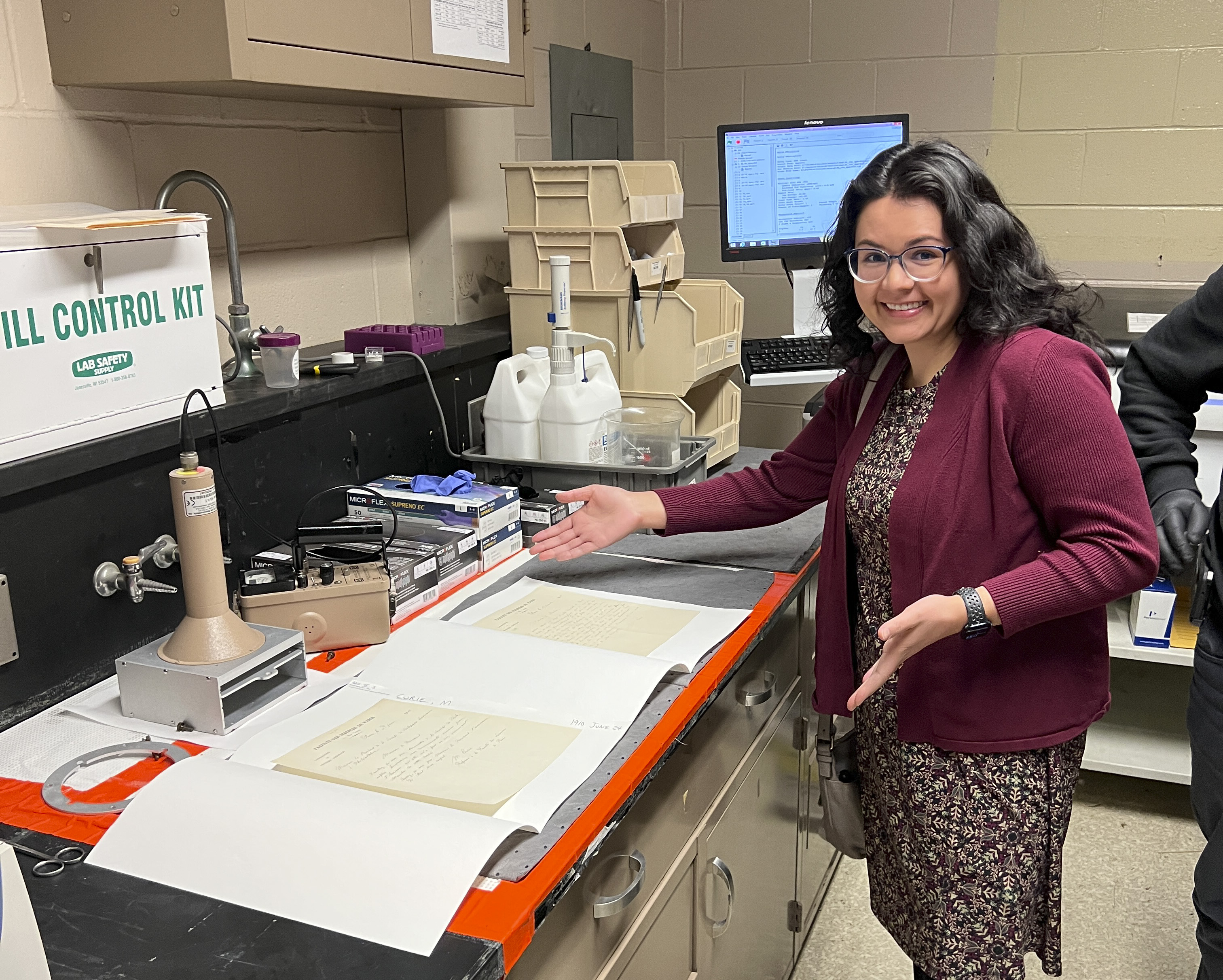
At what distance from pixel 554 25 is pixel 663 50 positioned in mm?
804

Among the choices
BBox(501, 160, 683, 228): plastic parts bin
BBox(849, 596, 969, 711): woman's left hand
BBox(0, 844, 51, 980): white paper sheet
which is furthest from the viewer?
BBox(501, 160, 683, 228): plastic parts bin

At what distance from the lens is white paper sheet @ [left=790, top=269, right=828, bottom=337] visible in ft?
9.02

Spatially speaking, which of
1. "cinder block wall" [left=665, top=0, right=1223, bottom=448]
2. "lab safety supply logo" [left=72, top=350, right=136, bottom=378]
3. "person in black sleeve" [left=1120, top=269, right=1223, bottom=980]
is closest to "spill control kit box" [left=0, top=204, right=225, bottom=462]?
"lab safety supply logo" [left=72, top=350, right=136, bottom=378]

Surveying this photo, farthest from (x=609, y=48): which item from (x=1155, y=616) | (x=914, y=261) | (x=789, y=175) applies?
(x=1155, y=616)

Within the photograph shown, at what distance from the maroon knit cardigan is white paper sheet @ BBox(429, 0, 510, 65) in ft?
3.06

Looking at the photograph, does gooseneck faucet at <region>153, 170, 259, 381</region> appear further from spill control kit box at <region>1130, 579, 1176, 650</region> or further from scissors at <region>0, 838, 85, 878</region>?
spill control kit box at <region>1130, 579, 1176, 650</region>

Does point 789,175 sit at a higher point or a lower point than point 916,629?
higher

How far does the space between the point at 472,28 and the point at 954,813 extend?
1.50 metres

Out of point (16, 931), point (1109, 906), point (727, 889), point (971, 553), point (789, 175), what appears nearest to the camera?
point (16, 931)

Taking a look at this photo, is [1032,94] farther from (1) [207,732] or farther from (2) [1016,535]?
(1) [207,732]

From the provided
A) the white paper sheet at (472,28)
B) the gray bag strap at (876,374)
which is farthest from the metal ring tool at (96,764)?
the white paper sheet at (472,28)

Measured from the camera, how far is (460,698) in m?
1.29

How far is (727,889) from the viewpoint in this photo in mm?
1599

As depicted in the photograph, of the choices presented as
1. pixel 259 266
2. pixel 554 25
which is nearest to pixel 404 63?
pixel 259 266
